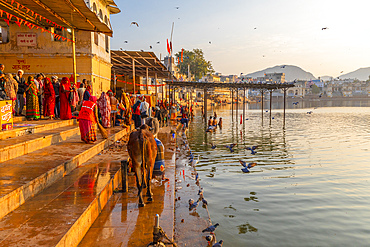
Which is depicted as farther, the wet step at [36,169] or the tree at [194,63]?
the tree at [194,63]

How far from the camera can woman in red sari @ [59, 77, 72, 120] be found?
10.5 m

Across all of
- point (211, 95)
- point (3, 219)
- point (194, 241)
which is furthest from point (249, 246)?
point (211, 95)

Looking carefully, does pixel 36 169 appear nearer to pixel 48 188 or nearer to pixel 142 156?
pixel 48 188

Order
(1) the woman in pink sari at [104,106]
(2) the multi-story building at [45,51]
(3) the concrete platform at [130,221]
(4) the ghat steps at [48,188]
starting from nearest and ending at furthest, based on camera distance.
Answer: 1. (4) the ghat steps at [48,188]
2. (3) the concrete platform at [130,221]
3. (1) the woman in pink sari at [104,106]
4. (2) the multi-story building at [45,51]

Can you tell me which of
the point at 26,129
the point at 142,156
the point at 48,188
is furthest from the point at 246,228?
the point at 26,129

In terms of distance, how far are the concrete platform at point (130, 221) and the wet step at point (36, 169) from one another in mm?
1179

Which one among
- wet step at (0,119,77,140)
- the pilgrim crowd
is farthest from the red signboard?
wet step at (0,119,77,140)

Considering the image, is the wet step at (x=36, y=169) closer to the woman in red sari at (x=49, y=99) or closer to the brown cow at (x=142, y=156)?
the brown cow at (x=142, y=156)

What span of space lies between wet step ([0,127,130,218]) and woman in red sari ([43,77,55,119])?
3086 mm

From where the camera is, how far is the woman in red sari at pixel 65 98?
10.5 metres

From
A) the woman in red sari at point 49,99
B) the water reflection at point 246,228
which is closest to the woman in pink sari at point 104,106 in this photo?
the woman in red sari at point 49,99

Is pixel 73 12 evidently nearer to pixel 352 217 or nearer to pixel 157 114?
pixel 157 114

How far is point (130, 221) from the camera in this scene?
4.22 m

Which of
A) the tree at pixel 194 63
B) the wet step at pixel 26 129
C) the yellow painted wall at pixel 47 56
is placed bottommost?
the wet step at pixel 26 129
